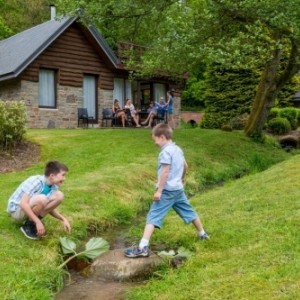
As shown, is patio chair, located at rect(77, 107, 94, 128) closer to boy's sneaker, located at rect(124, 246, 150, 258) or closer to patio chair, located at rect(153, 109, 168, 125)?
patio chair, located at rect(153, 109, 168, 125)

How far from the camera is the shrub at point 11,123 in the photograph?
12305 millimetres

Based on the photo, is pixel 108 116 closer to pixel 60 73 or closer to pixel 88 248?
pixel 60 73

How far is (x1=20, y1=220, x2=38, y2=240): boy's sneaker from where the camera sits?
6.14m

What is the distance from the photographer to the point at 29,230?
20.3ft

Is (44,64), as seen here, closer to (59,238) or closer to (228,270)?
(59,238)

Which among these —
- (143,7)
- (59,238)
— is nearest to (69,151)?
(143,7)

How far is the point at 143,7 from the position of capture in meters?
14.4

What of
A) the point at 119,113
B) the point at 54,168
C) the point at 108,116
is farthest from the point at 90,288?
the point at 108,116

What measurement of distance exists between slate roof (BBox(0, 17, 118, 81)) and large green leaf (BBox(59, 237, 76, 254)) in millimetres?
13649

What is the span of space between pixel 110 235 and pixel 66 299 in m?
2.49

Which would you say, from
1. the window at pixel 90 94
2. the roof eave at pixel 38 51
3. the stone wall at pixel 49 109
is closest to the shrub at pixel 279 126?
the stone wall at pixel 49 109

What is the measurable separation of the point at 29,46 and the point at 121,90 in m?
5.78

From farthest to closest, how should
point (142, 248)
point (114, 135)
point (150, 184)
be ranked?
point (114, 135), point (150, 184), point (142, 248)

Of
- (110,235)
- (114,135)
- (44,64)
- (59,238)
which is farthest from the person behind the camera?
(44,64)
